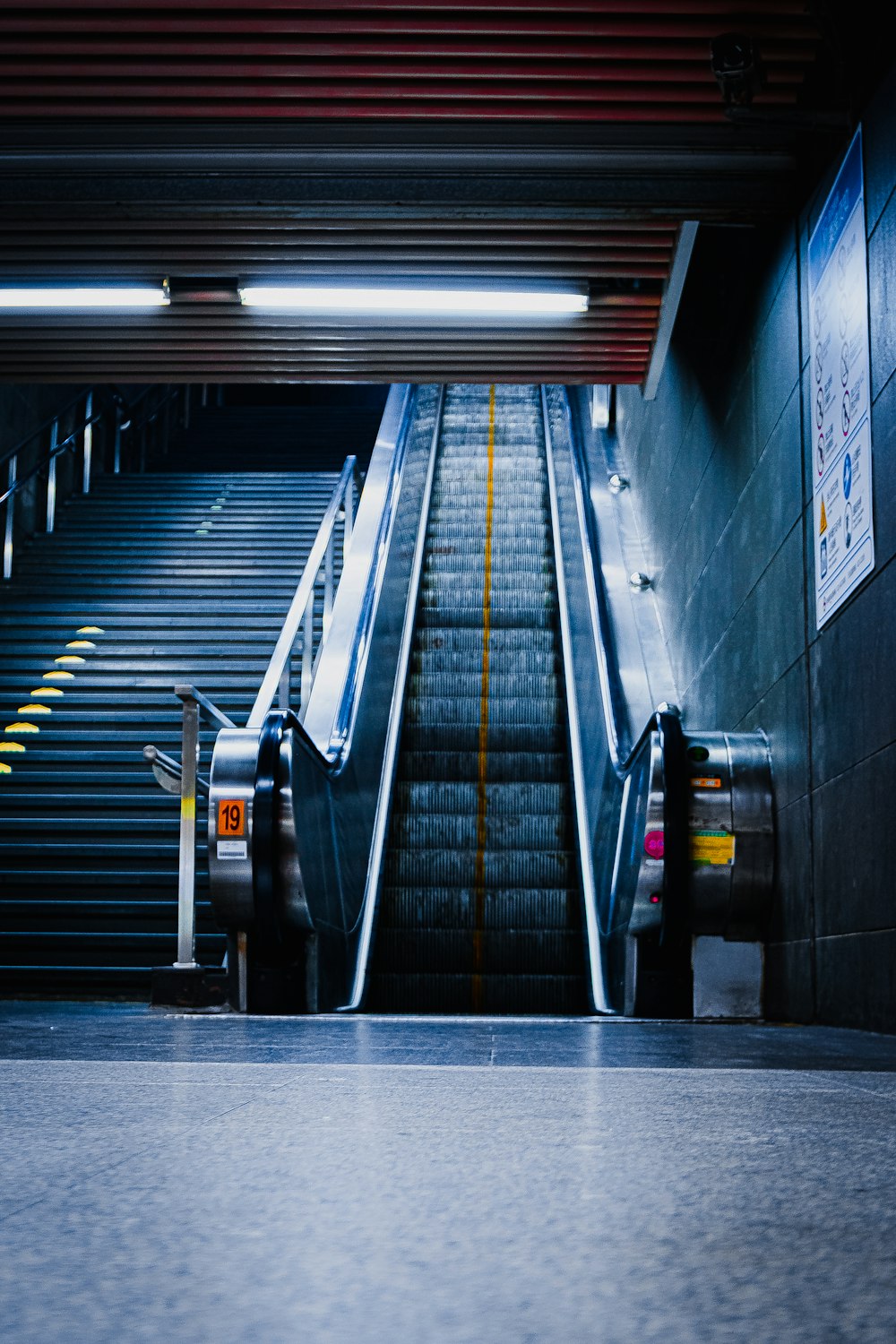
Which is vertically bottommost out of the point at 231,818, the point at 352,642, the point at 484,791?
the point at 231,818

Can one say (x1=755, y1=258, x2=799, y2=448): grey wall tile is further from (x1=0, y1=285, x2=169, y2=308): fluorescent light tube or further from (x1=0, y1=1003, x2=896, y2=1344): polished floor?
(x1=0, y1=1003, x2=896, y2=1344): polished floor

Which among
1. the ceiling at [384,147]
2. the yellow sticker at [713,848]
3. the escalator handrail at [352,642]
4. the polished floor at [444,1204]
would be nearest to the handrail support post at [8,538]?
the escalator handrail at [352,642]

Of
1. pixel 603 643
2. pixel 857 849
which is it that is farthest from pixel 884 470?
pixel 603 643

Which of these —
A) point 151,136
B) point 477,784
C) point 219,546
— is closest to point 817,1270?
point 151,136

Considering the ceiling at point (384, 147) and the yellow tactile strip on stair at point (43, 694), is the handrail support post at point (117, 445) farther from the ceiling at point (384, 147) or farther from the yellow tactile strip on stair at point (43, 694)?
A: the ceiling at point (384, 147)

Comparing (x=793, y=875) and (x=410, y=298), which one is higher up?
(x=410, y=298)

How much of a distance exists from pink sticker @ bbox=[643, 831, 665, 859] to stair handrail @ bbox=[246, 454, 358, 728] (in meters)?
1.73

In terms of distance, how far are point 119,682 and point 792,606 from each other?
17.5ft

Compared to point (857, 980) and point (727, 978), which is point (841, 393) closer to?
point (857, 980)

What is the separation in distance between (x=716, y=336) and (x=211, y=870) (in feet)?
12.6

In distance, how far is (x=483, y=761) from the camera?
8922 mm

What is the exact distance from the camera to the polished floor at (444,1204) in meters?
1.01

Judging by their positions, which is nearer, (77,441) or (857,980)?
(857,980)

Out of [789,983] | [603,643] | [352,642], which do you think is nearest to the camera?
[789,983]
